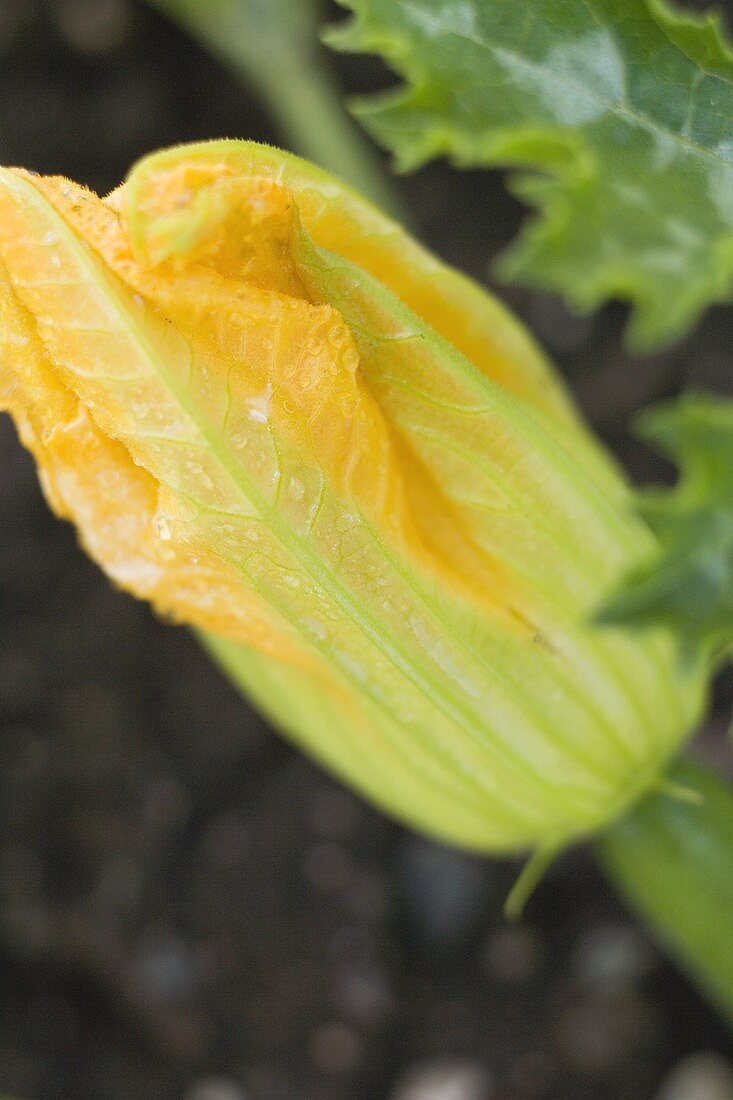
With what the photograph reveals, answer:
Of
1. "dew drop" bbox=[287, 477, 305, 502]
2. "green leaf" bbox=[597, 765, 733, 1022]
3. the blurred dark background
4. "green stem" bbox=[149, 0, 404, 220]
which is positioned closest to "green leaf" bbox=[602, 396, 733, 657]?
"dew drop" bbox=[287, 477, 305, 502]

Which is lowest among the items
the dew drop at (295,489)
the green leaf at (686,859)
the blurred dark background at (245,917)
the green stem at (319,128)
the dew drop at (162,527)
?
the blurred dark background at (245,917)

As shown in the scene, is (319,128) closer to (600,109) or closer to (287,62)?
(287,62)

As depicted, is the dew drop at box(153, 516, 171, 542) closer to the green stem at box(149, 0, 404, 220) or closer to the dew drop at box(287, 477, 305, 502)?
the dew drop at box(287, 477, 305, 502)

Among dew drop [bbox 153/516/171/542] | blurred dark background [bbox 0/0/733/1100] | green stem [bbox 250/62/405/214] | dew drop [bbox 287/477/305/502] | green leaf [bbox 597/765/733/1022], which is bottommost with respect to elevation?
blurred dark background [bbox 0/0/733/1100]

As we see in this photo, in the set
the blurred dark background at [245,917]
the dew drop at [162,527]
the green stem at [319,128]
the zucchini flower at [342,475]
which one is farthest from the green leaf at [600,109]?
the blurred dark background at [245,917]

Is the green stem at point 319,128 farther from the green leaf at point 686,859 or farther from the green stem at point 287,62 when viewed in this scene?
the green leaf at point 686,859

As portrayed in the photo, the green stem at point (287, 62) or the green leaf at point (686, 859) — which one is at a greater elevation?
the green stem at point (287, 62)

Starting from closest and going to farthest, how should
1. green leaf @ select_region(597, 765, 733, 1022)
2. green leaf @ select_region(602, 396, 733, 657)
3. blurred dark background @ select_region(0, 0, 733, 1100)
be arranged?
green leaf @ select_region(602, 396, 733, 657)
green leaf @ select_region(597, 765, 733, 1022)
blurred dark background @ select_region(0, 0, 733, 1100)
